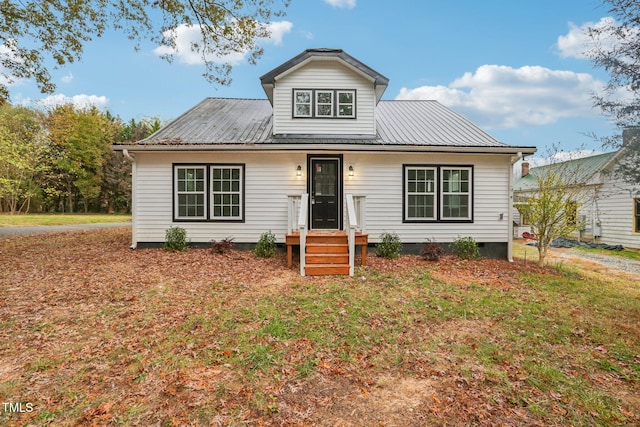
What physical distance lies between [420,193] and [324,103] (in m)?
4.23

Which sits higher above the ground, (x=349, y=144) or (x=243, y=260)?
(x=349, y=144)

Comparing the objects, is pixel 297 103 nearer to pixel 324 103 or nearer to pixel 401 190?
pixel 324 103

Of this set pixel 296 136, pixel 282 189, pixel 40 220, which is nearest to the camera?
pixel 282 189

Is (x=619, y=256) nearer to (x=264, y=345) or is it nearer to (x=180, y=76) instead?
(x=264, y=345)

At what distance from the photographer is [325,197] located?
30.7 ft

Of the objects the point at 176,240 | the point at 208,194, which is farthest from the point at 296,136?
the point at 176,240

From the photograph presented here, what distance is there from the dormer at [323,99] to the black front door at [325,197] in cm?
117

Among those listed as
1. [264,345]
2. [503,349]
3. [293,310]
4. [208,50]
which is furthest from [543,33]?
[264,345]

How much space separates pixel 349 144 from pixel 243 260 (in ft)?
14.6

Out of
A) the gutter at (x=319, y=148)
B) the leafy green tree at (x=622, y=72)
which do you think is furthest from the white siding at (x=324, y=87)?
the leafy green tree at (x=622, y=72)

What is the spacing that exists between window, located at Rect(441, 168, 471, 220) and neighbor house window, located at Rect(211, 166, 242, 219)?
6.45m

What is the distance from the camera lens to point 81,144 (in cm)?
3028

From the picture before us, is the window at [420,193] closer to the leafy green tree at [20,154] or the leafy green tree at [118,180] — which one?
the leafy green tree at [20,154]

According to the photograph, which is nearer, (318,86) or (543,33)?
(318,86)
